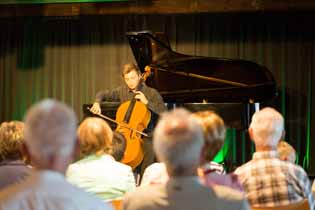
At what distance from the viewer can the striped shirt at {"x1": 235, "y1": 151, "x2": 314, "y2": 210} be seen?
2.69 meters

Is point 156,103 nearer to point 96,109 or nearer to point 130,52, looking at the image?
point 96,109

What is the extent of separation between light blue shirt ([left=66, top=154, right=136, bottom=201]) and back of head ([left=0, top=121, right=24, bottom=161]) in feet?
0.89

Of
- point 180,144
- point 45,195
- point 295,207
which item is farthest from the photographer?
point 295,207

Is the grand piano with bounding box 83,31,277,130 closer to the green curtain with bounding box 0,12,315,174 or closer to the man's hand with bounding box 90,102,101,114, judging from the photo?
the man's hand with bounding box 90,102,101,114

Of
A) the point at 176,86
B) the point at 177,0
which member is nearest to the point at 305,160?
the point at 176,86

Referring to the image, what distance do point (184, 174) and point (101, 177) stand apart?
105cm

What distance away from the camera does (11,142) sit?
3.01 m

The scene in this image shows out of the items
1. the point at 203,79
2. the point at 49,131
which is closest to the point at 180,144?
the point at 49,131

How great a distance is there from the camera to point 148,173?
118 inches

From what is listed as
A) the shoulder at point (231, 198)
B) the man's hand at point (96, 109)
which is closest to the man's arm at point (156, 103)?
the man's hand at point (96, 109)

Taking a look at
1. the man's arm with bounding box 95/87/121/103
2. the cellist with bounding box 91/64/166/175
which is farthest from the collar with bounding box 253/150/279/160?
the man's arm with bounding box 95/87/121/103

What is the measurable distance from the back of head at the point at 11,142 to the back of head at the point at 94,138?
0.97 ft

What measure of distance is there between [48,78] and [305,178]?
6.96 m

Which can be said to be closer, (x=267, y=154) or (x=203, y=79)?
(x=267, y=154)
